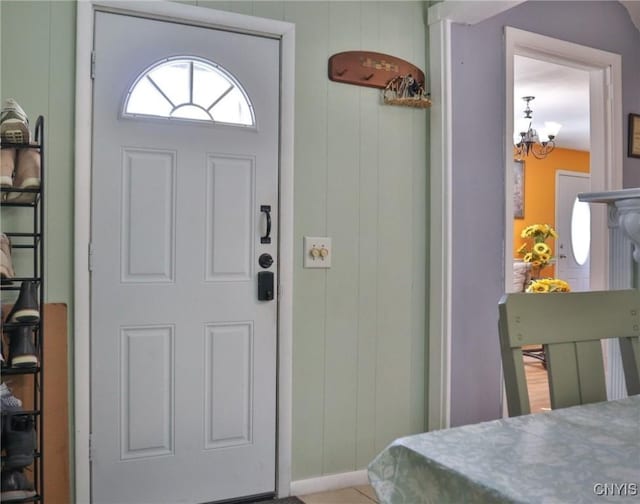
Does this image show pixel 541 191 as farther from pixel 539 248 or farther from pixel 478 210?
pixel 478 210

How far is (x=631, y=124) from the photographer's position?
11.3 feet

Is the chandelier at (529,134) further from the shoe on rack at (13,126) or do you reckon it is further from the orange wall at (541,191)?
the shoe on rack at (13,126)

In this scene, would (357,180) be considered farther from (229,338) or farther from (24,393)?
(24,393)

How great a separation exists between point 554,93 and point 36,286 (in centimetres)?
477

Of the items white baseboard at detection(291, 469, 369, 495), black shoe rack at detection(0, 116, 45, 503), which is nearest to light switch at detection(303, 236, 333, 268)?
white baseboard at detection(291, 469, 369, 495)

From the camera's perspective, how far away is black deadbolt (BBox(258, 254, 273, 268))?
2.47 m

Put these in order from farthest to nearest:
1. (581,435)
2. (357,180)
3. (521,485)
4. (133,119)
Answer: (357,180) → (133,119) → (581,435) → (521,485)

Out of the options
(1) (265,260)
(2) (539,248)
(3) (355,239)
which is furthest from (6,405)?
(2) (539,248)

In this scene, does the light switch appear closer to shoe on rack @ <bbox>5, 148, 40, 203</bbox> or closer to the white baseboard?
the white baseboard

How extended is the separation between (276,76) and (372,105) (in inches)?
18.7

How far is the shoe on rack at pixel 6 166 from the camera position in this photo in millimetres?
1713

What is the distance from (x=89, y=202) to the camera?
85.7 inches

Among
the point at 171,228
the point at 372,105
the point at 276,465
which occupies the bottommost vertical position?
the point at 276,465

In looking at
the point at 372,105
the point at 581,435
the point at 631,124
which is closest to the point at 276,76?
the point at 372,105
